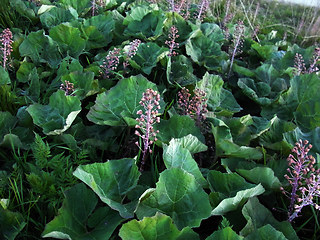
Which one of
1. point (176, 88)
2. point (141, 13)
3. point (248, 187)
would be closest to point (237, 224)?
point (248, 187)

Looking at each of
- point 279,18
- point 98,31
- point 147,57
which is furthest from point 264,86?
point 279,18

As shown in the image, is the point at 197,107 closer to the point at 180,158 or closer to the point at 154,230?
the point at 180,158

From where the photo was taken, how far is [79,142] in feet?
6.52

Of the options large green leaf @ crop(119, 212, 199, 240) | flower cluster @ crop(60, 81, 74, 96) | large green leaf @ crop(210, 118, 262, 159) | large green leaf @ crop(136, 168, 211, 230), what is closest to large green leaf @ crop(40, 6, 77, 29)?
flower cluster @ crop(60, 81, 74, 96)

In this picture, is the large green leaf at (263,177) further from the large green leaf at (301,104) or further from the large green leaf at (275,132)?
the large green leaf at (301,104)

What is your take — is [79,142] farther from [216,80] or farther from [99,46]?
[99,46]

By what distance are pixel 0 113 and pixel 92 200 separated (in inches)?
31.0

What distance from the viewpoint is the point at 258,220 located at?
62.5 inches

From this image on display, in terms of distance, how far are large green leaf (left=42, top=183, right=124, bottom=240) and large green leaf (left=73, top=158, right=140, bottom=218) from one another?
0.18 feet

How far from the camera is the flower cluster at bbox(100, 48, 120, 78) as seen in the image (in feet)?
7.91

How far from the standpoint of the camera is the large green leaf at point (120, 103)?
6.63ft

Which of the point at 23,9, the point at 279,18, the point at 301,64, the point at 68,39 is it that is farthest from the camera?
the point at 279,18

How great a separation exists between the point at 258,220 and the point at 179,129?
634mm

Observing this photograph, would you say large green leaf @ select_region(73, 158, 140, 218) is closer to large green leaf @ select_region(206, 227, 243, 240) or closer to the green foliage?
the green foliage
